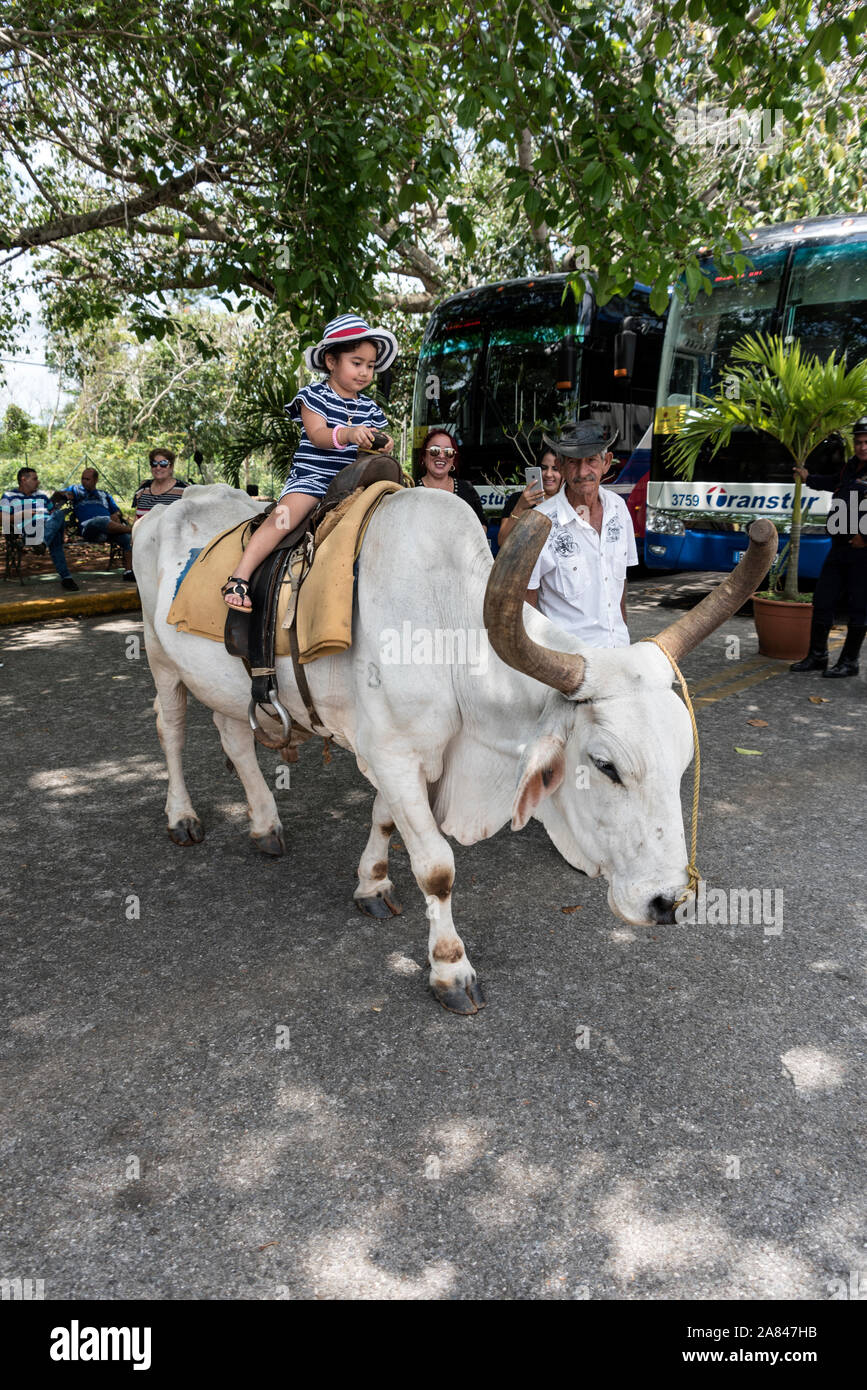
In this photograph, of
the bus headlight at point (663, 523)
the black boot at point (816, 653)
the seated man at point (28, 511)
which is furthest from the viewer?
the seated man at point (28, 511)

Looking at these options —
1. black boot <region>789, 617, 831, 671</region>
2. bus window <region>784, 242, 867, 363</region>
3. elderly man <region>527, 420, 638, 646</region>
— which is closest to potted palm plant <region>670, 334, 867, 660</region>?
black boot <region>789, 617, 831, 671</region>

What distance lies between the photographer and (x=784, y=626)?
7832 mm

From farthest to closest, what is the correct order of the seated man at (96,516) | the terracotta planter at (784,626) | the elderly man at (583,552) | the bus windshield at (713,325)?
1. the seated man at (96,516)
2. the bus windshield at (713,325)
3. the terracotta planter at (784,626)
4. the elderly man at (583,552)

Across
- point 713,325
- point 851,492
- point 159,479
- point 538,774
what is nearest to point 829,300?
point 713,325

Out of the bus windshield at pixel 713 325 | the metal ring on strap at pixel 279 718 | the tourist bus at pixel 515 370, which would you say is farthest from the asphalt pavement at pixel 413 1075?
the tourist bus at pixel 515 370

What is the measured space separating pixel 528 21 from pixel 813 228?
540 centimetres

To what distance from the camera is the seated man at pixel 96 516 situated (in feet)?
42.2

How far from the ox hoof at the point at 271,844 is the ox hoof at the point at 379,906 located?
672 mm

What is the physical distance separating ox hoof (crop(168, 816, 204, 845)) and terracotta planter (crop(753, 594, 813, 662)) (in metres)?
5.47

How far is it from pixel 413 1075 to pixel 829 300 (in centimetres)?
894

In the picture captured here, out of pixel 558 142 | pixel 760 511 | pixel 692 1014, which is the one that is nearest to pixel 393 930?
pixel 692 1014

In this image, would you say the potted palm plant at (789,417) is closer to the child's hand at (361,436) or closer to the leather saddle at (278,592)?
the leather saddle at (278,592)
